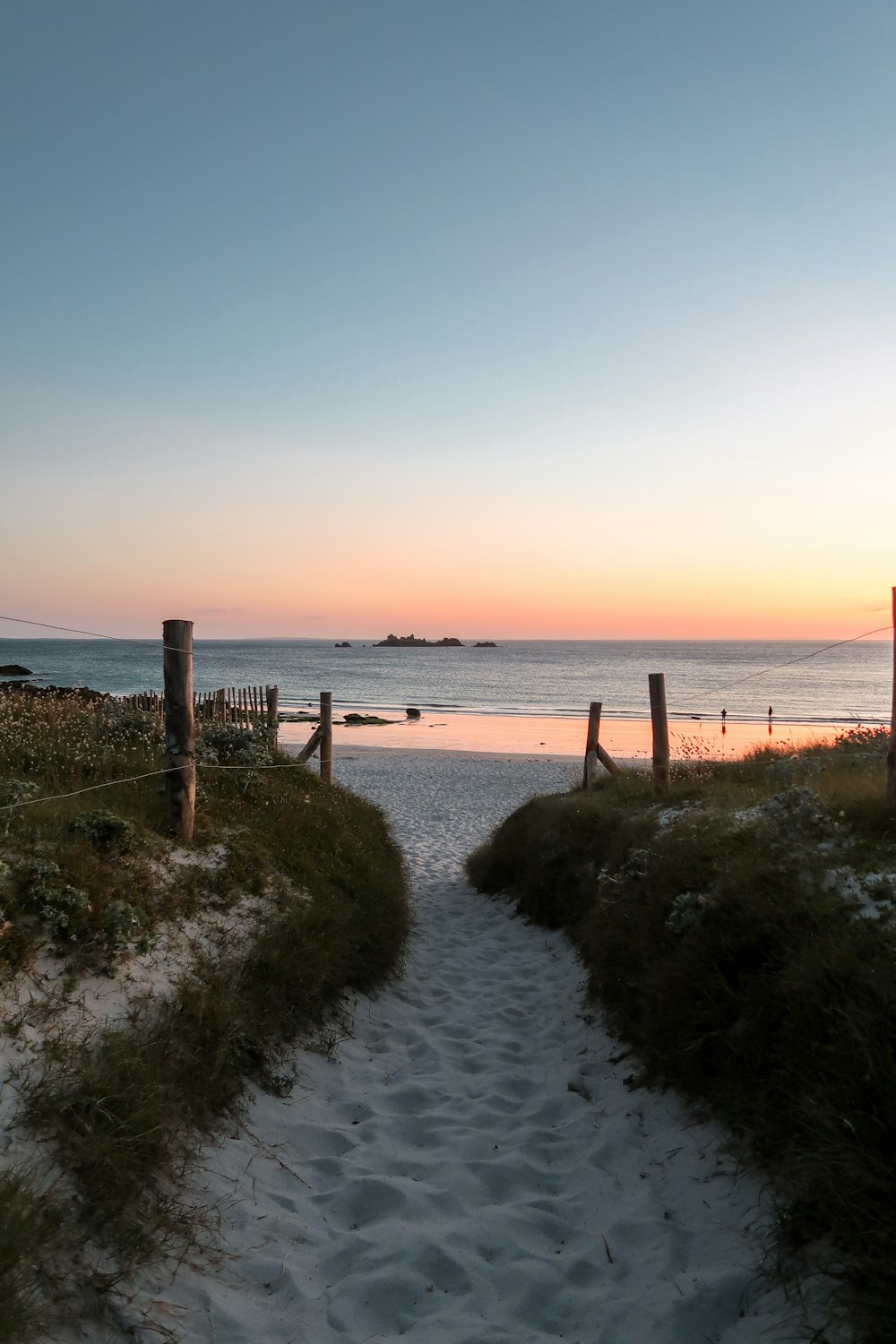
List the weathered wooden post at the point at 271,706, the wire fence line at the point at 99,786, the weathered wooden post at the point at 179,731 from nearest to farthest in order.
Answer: the wire fence line at the point at 99,786
the weathered wooden post at the point at 179,731
the weathered wooden post at the point at 271,706

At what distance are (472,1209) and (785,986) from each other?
6.45ft

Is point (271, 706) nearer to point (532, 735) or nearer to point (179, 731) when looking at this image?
point (179, 731)

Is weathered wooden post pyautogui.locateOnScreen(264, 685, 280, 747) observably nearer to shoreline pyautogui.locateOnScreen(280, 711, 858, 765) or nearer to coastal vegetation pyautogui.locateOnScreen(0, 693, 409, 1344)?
coastal vegetation pyautogui.locateOnScreen(0, 693, 409, 1344)

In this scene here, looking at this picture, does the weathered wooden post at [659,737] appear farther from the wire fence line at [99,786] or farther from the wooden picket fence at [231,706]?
the wooden picket fence at [231,706]

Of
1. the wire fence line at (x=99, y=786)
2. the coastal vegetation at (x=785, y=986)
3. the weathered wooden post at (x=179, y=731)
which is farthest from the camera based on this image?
the weathered wooden post at (x=179, y=731)

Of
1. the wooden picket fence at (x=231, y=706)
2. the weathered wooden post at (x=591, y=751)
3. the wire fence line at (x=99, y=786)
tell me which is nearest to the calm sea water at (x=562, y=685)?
the weathered wooden post at (x=591, y=751)

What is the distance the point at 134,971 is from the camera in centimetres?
490

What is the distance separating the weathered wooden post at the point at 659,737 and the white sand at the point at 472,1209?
4042 mm

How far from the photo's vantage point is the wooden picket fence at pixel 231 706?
14.0 metres

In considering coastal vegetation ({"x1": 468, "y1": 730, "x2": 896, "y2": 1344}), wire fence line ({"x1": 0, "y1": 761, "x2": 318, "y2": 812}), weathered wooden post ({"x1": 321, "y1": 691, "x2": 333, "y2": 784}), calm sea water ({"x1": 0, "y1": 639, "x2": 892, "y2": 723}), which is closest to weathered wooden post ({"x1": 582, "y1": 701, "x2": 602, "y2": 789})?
weathered wooden post ({"x1": 321, "y1": 691, "x2": 333, "y2": 784})

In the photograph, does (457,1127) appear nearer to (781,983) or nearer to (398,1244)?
(398,1244)

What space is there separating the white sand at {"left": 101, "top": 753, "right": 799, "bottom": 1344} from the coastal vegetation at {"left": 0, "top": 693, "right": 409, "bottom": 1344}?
281 millimetres

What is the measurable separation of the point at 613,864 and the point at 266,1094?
405 cm

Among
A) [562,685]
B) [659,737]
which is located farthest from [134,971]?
[562,685]
